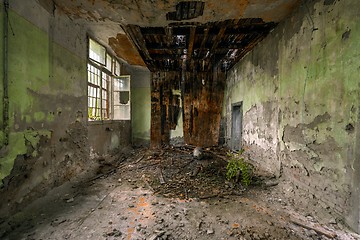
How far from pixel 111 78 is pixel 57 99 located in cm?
323

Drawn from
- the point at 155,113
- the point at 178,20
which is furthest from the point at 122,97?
the point at 178,20

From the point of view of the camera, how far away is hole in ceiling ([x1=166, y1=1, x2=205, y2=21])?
2.96m

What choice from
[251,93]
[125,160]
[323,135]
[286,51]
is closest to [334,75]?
[323,135]

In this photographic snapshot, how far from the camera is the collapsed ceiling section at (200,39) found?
146 inches

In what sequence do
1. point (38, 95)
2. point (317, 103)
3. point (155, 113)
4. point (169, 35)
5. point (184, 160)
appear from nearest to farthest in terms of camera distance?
point (317, 103), point (38, 95), point (169, 35), point (184, 160), point (155, 113)

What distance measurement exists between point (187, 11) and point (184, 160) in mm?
3850

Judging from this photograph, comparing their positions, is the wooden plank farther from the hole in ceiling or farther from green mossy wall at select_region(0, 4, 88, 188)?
green mossy wall at select_region(0, 4, 88, 188)

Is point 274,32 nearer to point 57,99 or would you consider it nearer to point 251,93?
point 251,93

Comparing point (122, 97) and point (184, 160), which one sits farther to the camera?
point (122, 97)

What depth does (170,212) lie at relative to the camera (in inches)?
102

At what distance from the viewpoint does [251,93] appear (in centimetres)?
510

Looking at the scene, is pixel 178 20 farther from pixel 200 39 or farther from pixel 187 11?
pixel 200 39

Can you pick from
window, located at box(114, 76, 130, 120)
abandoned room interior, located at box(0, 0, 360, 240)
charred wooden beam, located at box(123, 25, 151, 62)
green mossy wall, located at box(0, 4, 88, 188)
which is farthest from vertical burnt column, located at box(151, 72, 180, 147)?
green mossy wall, located at box(0, 4, 88, 188)

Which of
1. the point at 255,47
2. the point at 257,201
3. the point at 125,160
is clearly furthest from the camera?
the point at 125,160
